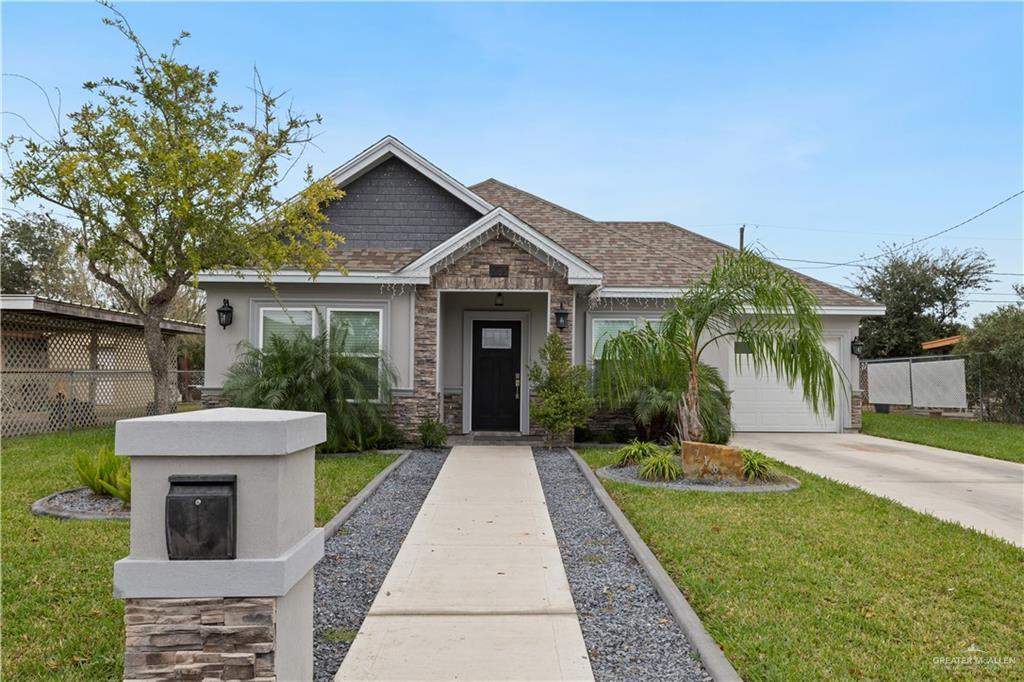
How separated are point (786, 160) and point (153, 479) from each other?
23671 mm

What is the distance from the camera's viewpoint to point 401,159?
12.6 metres

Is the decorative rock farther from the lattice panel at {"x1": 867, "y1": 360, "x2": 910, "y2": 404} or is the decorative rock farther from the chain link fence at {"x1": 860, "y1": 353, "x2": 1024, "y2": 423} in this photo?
the lattice panel at {"x1": 867, "y1": 360, "x2": 910, "y2": 404}

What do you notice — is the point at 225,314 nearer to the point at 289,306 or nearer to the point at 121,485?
the point at 289,306

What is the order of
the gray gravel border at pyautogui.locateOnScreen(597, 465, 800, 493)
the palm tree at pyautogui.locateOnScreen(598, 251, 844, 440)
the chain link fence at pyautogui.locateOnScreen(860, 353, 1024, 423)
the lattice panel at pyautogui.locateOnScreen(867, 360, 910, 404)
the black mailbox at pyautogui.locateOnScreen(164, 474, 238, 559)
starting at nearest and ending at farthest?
the black mailbox at pyautogui.locateOnScreen(164, 474, 238, 559) → the gray gravel border at pyautogui.locateOnScreen(597, 465, 800, 493) → the palm tree at pyautogui.locateOnScreen(598, 251, 844, 440) → the chain link fence at pyautogui.locateOnScreen(860, 353, 1024, 423) → the lattice panel at pyautogui.locateOnScreen(867, 360, 910, 404)

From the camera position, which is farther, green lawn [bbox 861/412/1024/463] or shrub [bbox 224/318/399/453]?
green lawn [bbox 861/412/1024/463]

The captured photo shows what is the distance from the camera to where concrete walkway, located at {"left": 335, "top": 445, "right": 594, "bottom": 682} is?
10.8 ft

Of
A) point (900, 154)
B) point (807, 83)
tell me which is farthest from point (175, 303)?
point (900, 154)

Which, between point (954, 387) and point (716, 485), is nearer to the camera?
point (716, 485)

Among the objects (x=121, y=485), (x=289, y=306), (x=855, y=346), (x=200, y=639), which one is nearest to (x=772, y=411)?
(x=855, y=346)

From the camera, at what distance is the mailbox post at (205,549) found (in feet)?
8.46

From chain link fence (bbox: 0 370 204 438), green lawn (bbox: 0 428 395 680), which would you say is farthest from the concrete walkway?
chain link fence (bbox: 0 370 204 438)

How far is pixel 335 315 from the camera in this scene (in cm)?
1183

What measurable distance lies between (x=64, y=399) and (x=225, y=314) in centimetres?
549

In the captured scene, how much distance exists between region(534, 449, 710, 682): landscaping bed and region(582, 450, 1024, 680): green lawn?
25 cm
